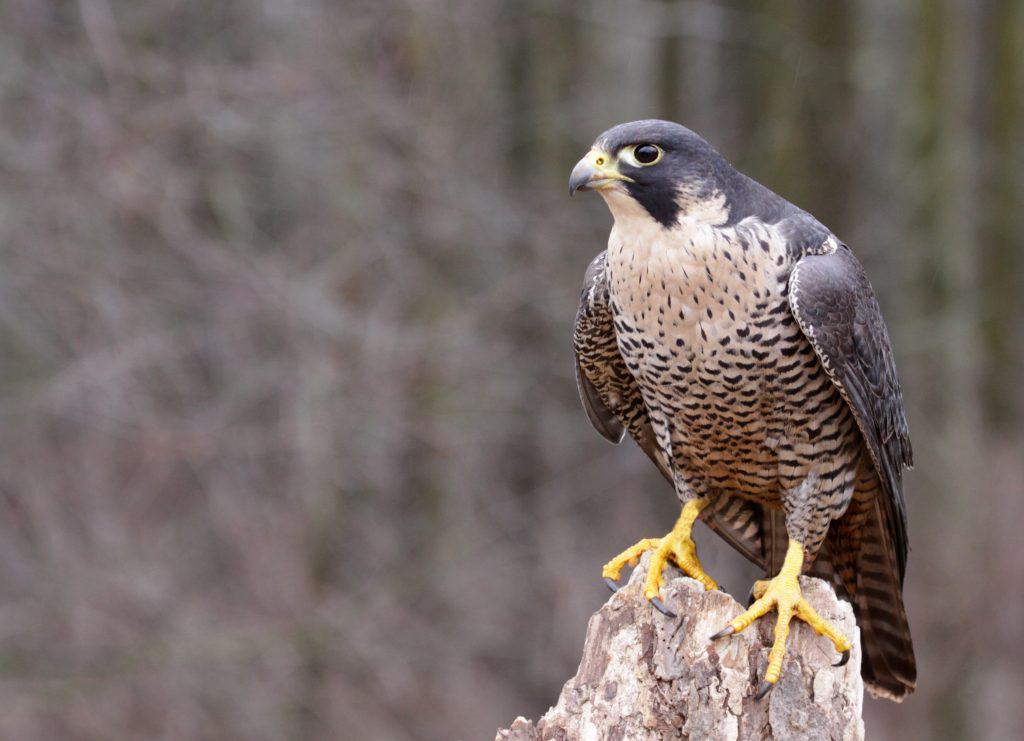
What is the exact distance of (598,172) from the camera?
321cm

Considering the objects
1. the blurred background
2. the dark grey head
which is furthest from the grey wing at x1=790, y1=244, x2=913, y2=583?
the blurred background

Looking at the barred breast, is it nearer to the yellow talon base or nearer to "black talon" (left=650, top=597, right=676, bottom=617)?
the yellow talon base

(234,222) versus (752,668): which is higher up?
(234,222)

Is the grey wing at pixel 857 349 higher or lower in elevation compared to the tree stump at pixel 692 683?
higher

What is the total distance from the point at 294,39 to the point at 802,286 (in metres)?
4.17

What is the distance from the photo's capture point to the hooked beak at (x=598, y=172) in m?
3.18

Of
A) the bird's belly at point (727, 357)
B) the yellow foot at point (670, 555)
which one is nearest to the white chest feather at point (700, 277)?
the bird's belly at point (727, 357)

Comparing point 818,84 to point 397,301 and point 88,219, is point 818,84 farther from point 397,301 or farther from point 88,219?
point 88,219

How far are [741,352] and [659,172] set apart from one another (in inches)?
19.4

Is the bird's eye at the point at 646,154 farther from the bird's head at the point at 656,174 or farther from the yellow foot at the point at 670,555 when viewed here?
the yellow foot at the point at 670,555

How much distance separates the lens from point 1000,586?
8352mm

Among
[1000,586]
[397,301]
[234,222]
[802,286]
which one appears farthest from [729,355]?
[1000,586]

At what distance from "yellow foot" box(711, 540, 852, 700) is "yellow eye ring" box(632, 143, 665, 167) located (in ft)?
3.65

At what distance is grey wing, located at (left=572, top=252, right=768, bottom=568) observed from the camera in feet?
11.8
